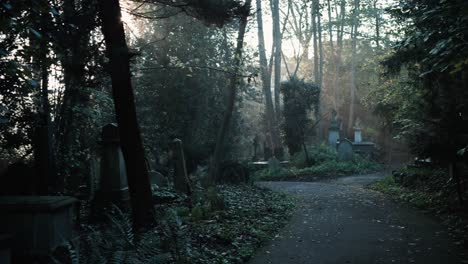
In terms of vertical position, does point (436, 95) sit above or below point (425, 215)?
above

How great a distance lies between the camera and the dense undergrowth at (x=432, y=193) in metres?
8.41

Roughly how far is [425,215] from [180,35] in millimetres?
16042

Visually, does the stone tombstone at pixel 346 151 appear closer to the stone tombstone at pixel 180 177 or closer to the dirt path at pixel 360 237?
the dirt path at pixel 360 237

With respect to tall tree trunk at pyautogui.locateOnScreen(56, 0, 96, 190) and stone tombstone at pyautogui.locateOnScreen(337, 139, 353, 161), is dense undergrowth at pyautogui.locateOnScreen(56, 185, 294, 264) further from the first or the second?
A: stone tombstone at pyautogui.locateOnScreen(337, 139, 353, 161)

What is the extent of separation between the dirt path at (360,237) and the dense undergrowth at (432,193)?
0.32 metres

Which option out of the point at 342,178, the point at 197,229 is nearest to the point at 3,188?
the point at 197,229

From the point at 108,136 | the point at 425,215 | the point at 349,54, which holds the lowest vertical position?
the point at 425,215

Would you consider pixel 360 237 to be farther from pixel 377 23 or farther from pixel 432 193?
pixel 377 23

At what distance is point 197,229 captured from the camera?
24.2 feet

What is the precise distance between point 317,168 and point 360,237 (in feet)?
45.2

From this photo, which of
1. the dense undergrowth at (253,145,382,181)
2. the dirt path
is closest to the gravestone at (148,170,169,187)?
the dirt path

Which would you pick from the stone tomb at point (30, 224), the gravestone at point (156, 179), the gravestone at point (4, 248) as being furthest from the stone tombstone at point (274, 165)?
the gravestone at point (4, 248)

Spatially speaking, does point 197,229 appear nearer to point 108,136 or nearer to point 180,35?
point 108,136

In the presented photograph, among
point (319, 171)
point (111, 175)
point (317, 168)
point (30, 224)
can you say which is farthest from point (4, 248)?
point (317, 168)
